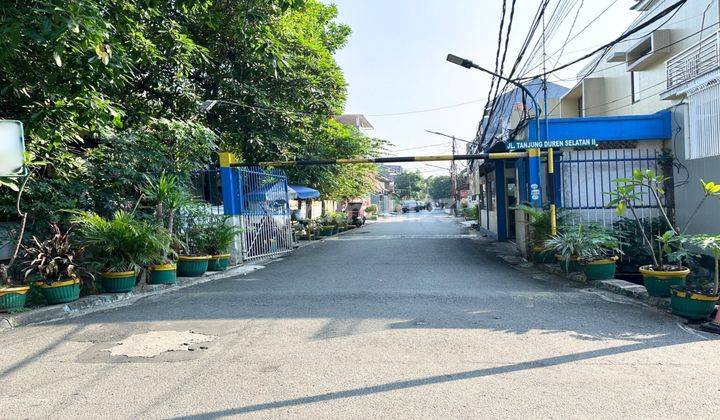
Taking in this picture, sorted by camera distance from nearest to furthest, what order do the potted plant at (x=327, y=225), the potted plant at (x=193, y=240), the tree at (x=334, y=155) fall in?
the potted plant at (x=193, y=240) → the tree at (x=334, y=155) → the potted plant at (x=327, y=225)

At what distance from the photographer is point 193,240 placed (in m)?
10.5

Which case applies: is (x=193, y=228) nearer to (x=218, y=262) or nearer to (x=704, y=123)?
(x=218, y=262)

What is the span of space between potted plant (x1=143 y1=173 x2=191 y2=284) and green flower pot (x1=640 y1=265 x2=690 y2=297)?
7.58m

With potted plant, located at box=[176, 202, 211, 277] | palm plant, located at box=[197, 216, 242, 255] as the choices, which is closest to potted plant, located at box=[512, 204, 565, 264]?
palm plant, located at box=[197, 216, 242, 255]

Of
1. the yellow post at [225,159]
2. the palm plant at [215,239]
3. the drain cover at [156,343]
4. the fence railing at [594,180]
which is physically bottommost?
the drain cover at [156,343]

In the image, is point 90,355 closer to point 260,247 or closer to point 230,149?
point 260,247

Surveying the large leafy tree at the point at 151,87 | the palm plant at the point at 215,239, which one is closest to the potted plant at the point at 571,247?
the large leafy tree at the point at 151,87

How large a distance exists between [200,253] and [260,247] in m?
2.98

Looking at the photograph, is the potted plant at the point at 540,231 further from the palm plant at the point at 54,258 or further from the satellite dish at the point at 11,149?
the satellite dish at the point at 11,149

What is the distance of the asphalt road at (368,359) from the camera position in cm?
357

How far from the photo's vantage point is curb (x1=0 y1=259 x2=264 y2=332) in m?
6.48

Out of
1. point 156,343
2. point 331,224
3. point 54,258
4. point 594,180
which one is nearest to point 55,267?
point 54,258

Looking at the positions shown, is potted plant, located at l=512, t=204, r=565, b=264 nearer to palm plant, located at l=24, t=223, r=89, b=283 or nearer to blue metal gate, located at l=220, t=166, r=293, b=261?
blue metal gate, located at l=220, t=166, r=293, b=261

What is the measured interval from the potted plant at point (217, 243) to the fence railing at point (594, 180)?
7569 millimetres
